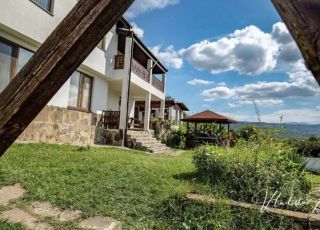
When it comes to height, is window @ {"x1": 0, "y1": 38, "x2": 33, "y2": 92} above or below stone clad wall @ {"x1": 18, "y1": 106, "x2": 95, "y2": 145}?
above

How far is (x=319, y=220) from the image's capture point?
3.69 m

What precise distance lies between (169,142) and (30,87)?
21.1m

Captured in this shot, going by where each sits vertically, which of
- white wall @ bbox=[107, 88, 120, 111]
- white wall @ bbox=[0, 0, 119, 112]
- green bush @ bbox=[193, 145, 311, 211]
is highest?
white wall @ bbox=[0, 0, 119, 112]

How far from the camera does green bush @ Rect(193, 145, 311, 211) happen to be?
15.0 feet

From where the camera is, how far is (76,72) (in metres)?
13.6

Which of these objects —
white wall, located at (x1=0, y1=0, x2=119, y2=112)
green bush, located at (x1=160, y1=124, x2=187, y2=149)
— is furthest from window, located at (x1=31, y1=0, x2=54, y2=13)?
green bush, located at (x1=160, y1=124, x2=187, y2=149)

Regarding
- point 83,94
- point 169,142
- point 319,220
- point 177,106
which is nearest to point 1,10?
point 83,94

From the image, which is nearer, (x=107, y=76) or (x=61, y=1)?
Result: (x=61, y=1)

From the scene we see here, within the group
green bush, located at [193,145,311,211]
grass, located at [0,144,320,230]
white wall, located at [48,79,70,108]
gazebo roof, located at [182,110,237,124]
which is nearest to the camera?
grass, located at [0,144,320,230]

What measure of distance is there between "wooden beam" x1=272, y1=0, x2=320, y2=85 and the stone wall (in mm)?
9910

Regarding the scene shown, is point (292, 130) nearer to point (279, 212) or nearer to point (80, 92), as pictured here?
point (279, 212)

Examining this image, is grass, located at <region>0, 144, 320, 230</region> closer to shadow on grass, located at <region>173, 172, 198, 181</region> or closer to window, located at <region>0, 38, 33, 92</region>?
shadow on grass, located at <region>173, 172, 198, 181</region>

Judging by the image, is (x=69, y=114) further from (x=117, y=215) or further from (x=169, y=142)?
(x=169, y=142)

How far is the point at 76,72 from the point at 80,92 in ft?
3.39
